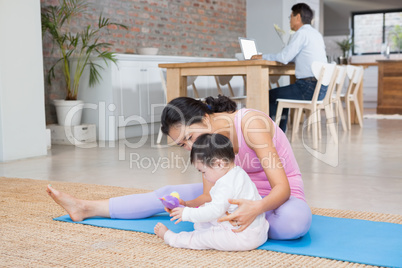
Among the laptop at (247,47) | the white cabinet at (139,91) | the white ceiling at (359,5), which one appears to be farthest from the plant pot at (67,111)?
the white ceiling at (359,5)

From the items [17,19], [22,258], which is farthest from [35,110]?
[22,258]

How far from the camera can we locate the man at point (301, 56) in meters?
5.12

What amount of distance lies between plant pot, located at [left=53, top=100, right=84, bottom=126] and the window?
7999 millimetres

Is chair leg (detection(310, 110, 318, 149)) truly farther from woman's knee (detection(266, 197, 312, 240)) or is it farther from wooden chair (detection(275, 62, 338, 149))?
woman's knee (detection(266, 197, 312, 240))

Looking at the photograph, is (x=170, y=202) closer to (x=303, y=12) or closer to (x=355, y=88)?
(x=303, y=12)

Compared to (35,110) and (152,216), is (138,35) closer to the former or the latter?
(35,110)

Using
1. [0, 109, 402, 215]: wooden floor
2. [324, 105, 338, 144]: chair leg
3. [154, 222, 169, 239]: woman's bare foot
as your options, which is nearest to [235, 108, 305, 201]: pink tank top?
[154, 222, 169, 239]: woman's bare foot

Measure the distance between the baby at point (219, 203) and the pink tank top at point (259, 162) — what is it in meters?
0.13

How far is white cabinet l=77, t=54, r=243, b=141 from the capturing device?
561 cm

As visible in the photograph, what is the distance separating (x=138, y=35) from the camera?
22.6 feet

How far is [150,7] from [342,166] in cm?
416

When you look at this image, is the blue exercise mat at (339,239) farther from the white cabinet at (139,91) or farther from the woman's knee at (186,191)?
the white cabinet at (139,91)

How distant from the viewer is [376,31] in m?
11.7

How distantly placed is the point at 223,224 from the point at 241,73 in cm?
307
